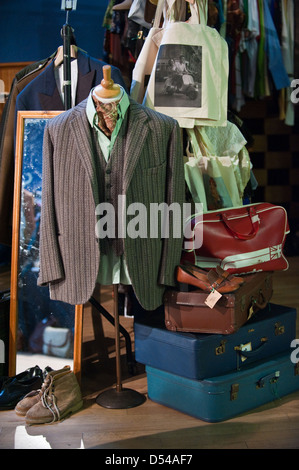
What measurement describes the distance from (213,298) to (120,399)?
63cm

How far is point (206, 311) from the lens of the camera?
2637mm

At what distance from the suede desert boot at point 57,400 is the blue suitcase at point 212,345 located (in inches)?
12.5

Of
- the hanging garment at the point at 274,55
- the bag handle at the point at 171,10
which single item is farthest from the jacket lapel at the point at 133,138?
the hanging garment at the point at 274,55

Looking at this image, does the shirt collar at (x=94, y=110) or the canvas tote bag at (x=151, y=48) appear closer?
the shirt collar at (x=94, y=110)

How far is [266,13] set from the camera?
498cm

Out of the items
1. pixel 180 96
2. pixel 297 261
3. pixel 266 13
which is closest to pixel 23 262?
pixel 180 96

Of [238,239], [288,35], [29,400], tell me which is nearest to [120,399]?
[29,400]

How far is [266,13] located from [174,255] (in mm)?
3030

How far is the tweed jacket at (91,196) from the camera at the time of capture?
2.56m

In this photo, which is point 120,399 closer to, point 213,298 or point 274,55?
point 213,298

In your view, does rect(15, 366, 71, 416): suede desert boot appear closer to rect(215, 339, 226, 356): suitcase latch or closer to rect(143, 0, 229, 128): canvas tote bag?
rect(215, 339, 226, 356): suitcase latch

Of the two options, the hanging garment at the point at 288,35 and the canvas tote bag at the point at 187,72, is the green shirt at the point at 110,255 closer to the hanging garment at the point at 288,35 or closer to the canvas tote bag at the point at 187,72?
the canvas tote bag at the point at 187,72

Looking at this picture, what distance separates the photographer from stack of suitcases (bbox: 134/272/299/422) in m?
2.62
